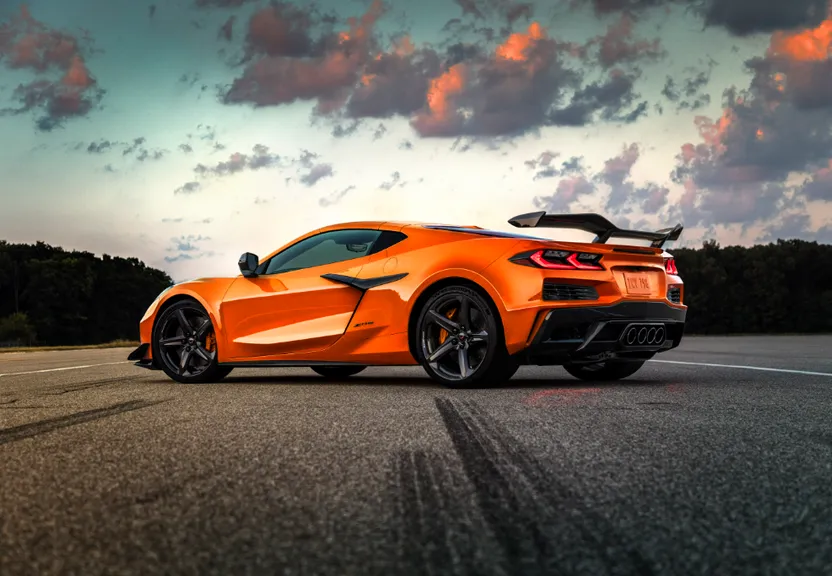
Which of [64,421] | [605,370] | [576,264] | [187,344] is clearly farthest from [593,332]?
[187,344]

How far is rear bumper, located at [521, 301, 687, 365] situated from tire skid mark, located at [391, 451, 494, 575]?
10.9ft

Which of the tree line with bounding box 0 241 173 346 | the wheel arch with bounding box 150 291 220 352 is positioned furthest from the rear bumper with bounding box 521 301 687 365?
the tree line with bounding box 0 241 173 346

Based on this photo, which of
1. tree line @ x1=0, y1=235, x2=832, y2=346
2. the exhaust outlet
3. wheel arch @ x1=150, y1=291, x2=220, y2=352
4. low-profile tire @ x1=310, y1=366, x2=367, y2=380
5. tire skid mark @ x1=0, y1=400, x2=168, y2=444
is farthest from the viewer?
tree line @ x1=0, y1=235, x2=832, y2=346

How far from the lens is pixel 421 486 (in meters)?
3.21

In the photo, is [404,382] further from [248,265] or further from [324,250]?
[248,265]

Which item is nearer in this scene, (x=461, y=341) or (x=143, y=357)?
(x=461, y=341)

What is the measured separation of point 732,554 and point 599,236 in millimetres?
5444

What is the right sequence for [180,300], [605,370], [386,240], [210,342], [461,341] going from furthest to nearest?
1. [180,300]
2. [210,342]
3. [605,370]
4. [386,240]
5. [461,341]

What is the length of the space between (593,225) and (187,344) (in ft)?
14.0

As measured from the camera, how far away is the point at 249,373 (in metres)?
10.2

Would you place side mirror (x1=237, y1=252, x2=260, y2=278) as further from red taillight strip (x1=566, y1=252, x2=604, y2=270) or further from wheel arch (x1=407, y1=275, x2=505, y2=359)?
red taillight strip (x1=566, y1=252, x2=604, y2=270)

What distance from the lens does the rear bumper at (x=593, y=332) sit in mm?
6848

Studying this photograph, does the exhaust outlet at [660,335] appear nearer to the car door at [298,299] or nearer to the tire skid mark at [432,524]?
the car door at [298,299]

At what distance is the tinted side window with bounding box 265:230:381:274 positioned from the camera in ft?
26.5
